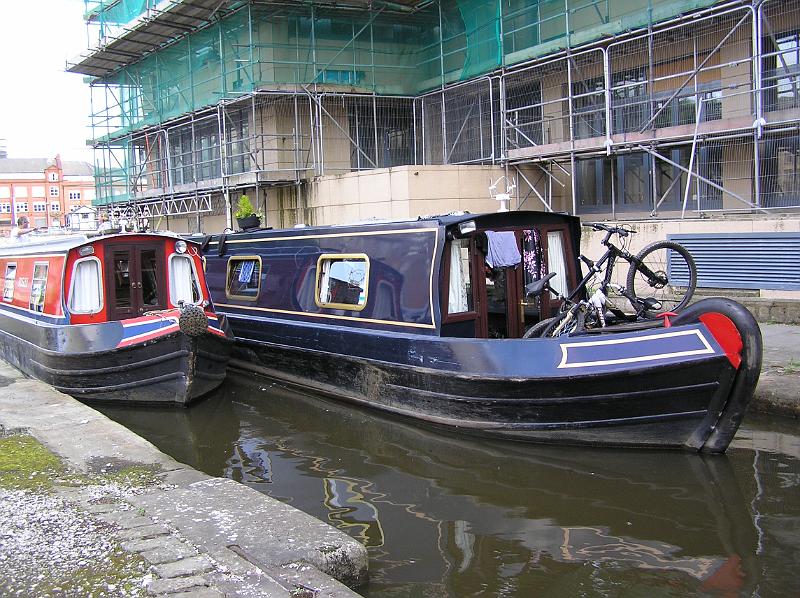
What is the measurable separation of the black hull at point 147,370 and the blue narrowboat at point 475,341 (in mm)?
1137

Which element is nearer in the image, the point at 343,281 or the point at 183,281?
the point at 343,281

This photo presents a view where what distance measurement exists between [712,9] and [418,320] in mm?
7894

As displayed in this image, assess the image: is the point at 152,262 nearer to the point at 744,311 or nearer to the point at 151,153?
the point at 744,311

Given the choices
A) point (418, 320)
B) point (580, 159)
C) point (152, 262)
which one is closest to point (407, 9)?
point (580, 159)

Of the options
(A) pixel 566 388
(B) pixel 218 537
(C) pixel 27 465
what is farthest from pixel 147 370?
(B) pixel 218 537

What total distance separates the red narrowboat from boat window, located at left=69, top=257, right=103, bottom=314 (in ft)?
0.04

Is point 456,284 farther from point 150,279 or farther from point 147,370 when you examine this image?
point 150,279

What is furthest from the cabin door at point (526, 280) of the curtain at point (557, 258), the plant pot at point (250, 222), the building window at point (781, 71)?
the building window at point (781, 71)

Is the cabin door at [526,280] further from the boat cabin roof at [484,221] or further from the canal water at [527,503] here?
the canal water at [527,503]

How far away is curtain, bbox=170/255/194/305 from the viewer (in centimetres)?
1097

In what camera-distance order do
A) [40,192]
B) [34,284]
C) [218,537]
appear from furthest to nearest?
[40,192] → [34,284] → [218,537]

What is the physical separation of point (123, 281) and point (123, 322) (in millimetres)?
1011

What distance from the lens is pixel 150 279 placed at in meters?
11.0

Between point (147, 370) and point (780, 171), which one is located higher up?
point (780, 171)
